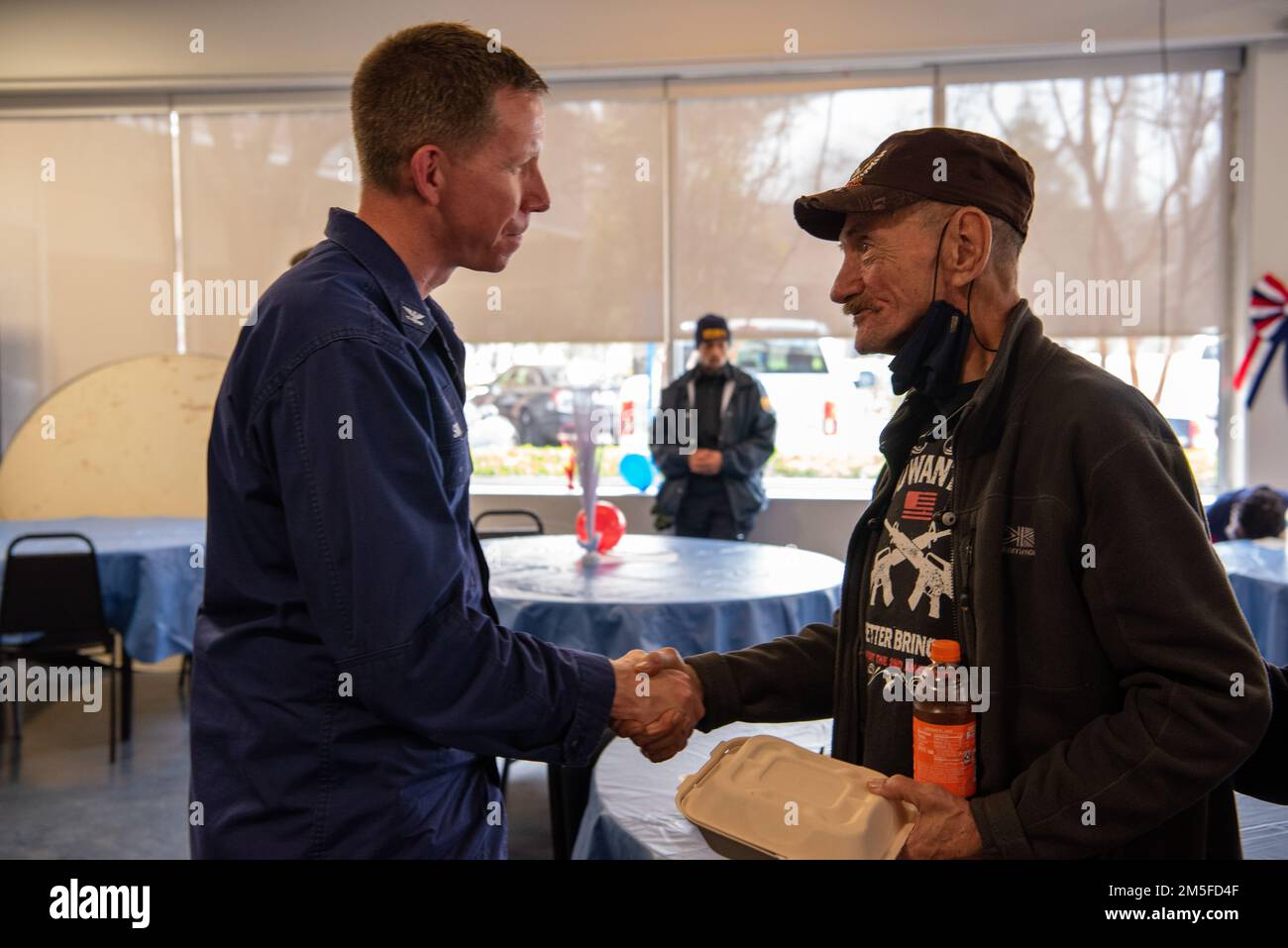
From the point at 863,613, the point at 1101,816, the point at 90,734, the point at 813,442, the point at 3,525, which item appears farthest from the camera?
the point at 813,442

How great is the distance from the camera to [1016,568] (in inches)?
48.6

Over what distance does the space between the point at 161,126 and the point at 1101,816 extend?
7051 millimetres

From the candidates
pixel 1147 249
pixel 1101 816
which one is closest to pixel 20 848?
pixel 1101 816

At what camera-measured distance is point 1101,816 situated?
1.14 m

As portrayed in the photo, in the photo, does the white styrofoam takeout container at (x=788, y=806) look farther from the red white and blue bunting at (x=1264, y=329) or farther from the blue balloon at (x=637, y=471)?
the red white and blue bunting at (x=1264, y=329)

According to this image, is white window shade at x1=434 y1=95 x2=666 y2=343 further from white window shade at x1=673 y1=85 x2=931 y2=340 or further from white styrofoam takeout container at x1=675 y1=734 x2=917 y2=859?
white styrofoam takeout container at x1=675 y1=734 x2=917 y2=859

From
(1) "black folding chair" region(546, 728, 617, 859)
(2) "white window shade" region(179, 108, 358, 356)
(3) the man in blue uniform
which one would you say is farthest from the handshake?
(2) "white window shade" region(179, 108, 358, 356)

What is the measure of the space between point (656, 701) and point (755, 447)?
4.01 m

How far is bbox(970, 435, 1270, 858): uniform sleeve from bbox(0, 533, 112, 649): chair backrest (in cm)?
407

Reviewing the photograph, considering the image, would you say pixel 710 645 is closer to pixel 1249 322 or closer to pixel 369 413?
pixel 369 413
